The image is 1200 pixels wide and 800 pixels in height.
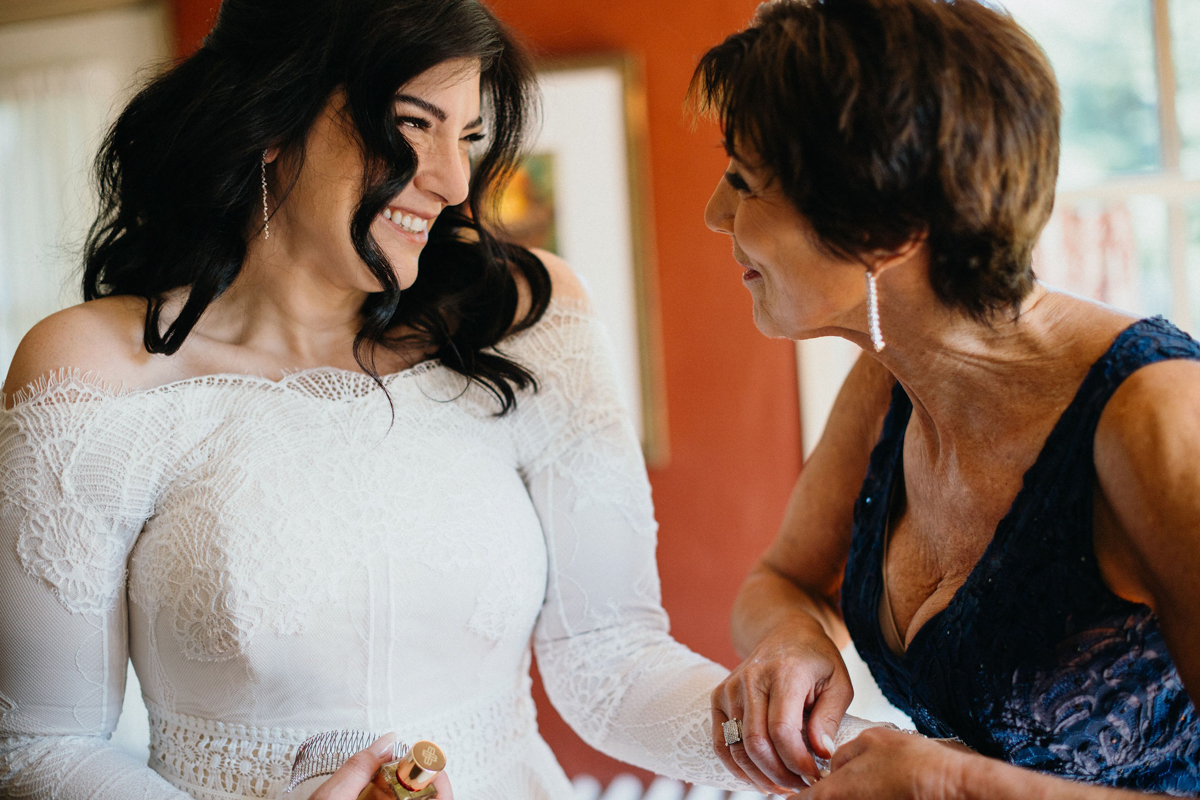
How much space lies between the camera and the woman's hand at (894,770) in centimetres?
80

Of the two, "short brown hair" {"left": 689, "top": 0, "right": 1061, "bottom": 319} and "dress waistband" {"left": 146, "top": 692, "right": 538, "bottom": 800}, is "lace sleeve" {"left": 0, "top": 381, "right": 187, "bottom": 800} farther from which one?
"short brown hair" {"left": 689, "top": 0, "right": 1061, "bottom": 319}

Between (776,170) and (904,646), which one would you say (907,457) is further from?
(776,170)

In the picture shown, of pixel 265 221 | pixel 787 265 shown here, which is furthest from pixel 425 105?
pixel 787 265

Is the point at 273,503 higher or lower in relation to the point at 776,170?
lower

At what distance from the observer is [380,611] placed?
4.20 feet

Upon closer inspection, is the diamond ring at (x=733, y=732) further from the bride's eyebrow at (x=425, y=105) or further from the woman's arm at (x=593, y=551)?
the bride's eyebrow at (x=425, y=105)

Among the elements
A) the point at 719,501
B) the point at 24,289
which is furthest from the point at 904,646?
the point at 24,289

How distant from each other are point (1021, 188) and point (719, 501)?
6.73 ft

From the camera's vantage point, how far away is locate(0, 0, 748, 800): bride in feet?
4.14

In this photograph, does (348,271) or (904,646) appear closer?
(904,646)

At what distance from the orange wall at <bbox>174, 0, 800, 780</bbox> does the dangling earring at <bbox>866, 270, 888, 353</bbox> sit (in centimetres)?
187

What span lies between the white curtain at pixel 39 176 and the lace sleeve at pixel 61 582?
2537 mm

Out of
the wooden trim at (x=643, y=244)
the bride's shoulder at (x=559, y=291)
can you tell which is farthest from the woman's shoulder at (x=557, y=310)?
the wooden trim at (x=643, y=244)

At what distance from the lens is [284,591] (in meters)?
1.24
